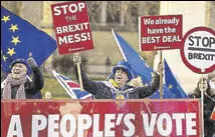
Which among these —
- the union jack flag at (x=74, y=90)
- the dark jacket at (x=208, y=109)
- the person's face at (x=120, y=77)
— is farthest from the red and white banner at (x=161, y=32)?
the union jack flag at (x=74, y=90)

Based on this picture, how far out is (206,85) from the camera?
707cm

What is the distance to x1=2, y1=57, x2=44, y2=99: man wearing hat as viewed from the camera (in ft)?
23.5

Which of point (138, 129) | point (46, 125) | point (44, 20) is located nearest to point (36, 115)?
point (46, 125)

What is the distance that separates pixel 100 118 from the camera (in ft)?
20.7

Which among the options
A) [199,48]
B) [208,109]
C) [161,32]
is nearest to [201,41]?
[199,48]

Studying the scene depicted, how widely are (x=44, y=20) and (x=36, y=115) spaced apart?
75.3 ft

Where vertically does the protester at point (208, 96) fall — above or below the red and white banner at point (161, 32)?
below

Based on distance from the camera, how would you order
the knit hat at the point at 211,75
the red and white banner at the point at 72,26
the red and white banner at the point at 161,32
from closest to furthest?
the red and white banner at the point at 72,26 < the red and white banner at the point at 161,32 < the knit hat at the point at 211,75

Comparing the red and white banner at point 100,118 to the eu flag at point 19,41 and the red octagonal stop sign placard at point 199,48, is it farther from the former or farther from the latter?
the eu flag at point 19,41

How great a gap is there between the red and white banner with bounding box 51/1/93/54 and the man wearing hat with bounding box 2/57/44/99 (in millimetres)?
452

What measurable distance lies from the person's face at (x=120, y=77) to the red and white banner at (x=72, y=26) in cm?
62

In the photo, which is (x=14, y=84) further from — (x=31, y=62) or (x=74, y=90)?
(x=74, y=90)

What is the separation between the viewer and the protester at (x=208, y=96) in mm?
6941

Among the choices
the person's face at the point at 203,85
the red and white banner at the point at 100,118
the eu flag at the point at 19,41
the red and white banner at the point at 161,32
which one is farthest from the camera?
the eu flag at the point at 19,41
